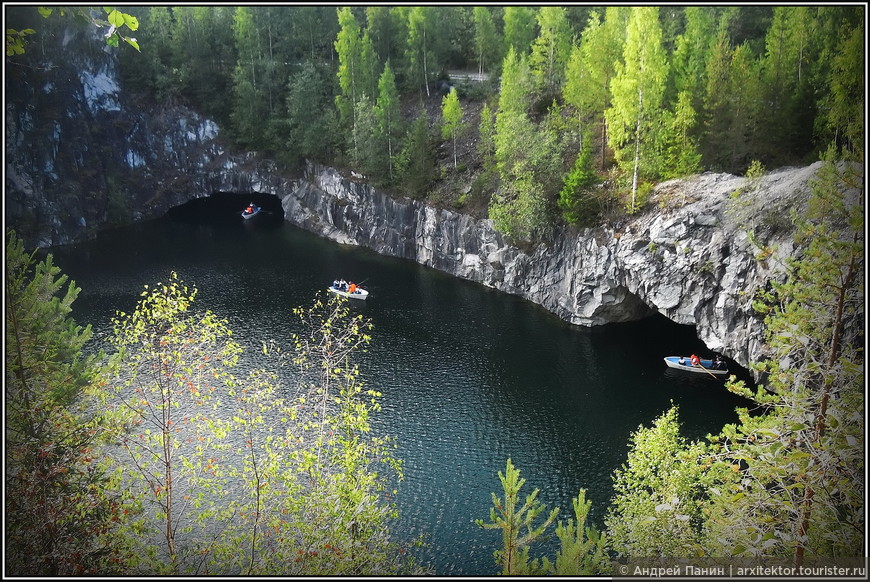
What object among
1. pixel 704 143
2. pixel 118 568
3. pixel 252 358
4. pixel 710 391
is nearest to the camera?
pixel 118 568

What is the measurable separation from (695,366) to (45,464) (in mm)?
33064

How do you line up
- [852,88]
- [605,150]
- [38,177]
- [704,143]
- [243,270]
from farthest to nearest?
[38,177] < [243,270] < [605,150] < [704,143] < [852,88]

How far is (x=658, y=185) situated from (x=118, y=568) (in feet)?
117

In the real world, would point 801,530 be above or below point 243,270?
below

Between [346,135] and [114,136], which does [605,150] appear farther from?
[114,136]

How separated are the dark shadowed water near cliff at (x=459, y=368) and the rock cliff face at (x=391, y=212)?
2372 mm

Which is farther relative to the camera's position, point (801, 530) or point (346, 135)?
point (346, 135)

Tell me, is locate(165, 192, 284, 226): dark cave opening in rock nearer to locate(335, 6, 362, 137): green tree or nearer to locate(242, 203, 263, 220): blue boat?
locate(242, 203, 263, 220): blue boat

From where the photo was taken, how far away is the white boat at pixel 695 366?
36906 mm

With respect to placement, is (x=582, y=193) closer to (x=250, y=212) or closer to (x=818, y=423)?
(x=818, y=423)

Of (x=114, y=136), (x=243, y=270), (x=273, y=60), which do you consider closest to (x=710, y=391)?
(x=243, y=270)

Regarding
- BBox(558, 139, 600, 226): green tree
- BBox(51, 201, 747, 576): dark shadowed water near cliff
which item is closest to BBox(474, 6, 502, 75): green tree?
BBox(51, 201, 747, 576): dark shadowed water near cliff

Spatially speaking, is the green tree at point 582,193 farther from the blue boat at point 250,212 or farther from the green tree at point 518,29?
the blue boat at point 250,212

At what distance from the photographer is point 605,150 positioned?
46.3m
